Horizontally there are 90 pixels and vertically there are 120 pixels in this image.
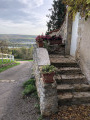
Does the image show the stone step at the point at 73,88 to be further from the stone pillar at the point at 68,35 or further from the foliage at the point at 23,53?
the foliage at the point at 23,53

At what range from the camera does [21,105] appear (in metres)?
3.15

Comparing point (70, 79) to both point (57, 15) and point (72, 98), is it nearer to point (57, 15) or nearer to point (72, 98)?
point (72, 98)

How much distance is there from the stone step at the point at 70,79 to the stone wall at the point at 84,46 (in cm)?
21

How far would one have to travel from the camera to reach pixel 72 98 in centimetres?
258

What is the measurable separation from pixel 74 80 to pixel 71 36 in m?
2.57

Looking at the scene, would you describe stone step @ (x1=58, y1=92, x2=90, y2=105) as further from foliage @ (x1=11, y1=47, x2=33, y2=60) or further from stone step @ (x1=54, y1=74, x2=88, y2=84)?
foliage @ (x1=11, y1=47, x2=33, y2=60)

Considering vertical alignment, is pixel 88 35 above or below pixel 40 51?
above

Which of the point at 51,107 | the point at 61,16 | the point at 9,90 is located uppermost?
the point at 61,16

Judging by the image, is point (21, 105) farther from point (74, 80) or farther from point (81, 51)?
point (81, 51)

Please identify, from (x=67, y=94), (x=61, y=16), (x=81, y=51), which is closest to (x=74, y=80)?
(x=67, y=94)

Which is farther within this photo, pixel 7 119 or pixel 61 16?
pixel 61 16

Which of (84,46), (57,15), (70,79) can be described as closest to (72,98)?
(70,79)

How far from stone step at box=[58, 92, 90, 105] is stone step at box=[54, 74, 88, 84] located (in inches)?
18.7

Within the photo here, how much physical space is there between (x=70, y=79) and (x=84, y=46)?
4.08 ft
